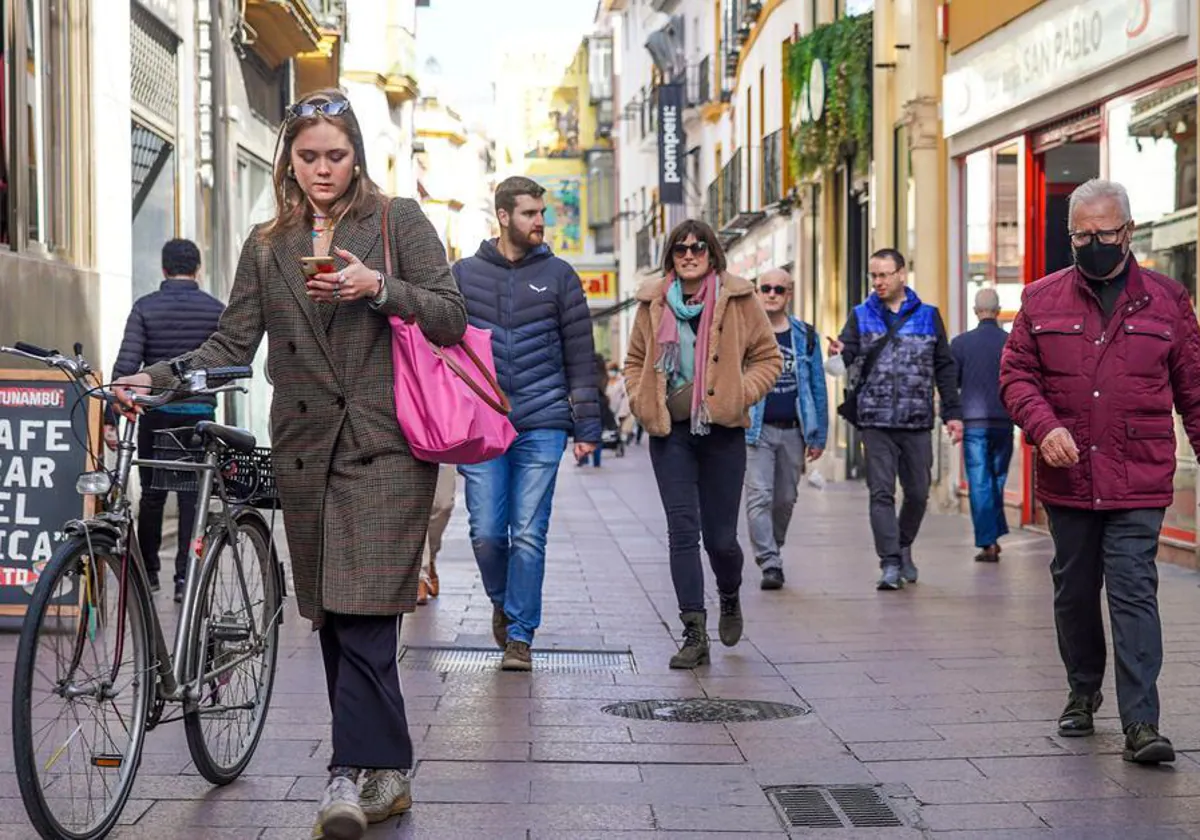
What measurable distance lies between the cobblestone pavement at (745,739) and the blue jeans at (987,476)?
204 cm

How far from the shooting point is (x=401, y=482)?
526 cm

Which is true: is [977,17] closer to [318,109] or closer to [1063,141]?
[1063,141]

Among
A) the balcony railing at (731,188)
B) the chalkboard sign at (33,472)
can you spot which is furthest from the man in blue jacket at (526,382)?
the balcony railing at (731,188)

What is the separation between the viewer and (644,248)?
57250 millimetres

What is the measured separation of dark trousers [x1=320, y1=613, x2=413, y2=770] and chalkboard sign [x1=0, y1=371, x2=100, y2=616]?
4.24m

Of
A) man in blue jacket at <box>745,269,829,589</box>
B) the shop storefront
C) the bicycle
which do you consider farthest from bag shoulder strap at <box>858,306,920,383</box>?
the bicycle

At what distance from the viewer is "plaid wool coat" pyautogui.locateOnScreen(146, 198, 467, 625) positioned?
5.22 m

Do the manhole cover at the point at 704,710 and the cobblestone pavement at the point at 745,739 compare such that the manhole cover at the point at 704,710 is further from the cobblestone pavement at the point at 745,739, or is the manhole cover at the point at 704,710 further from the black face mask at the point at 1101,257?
the black face mask at the point at 1101,257

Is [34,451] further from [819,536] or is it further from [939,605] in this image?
[819,536]

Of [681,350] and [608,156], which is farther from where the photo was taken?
[608,156]

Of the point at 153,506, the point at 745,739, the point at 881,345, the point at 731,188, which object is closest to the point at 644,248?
the point at 731,188

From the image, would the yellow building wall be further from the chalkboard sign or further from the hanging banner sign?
the hanging banner sign

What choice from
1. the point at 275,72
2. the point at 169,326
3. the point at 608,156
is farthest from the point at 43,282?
the point at 608,156

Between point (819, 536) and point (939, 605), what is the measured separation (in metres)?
4.72
